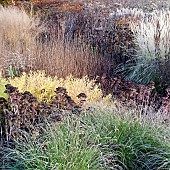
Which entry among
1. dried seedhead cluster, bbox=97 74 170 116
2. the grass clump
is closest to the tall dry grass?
dried seedhead cluster, bbox=97 74 170 116

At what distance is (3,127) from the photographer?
14.5 ft

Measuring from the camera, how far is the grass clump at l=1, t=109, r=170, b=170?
11.0 feet

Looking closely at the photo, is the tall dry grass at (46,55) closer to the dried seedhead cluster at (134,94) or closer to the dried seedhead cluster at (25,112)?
the dried seedhead cluster at (134,94)

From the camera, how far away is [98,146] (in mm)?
3549

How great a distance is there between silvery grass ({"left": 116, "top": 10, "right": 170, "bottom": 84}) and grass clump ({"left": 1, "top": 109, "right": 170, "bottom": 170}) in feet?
8.62

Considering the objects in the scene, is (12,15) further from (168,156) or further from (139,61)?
(168,156)

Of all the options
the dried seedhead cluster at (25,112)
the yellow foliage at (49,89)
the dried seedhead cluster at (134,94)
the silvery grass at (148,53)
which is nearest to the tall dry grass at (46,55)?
the silvery grass at (148,53)

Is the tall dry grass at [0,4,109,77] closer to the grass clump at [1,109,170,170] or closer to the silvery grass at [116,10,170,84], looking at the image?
the silvery grass at [116,10,170,84]

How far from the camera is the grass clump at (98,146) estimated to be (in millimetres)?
3338

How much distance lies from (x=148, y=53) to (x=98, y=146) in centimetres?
353

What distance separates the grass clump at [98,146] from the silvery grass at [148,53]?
263 centimetres

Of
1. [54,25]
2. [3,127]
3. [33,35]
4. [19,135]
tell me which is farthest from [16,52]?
[19,135]

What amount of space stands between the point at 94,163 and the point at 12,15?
6.26 m

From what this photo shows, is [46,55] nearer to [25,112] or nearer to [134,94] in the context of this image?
[134,94]
